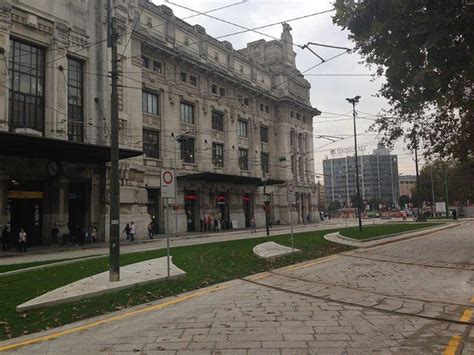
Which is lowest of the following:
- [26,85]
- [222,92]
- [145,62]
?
[26,85]

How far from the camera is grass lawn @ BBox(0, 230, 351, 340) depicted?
818 centimetres

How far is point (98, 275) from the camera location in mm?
12625

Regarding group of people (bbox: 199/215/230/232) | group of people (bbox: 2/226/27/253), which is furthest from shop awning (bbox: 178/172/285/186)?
group of people (bbox: 2/226/27/253)

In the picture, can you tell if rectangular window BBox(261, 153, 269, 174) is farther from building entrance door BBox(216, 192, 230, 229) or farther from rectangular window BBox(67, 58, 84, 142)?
rectangular window BBox(67, 58, 84, 142)

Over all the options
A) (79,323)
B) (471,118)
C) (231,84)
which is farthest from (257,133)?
(79,323)

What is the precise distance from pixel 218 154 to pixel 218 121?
402 centimetres

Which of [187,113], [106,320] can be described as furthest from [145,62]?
[106,320]

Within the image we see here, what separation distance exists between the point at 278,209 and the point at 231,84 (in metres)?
19.5

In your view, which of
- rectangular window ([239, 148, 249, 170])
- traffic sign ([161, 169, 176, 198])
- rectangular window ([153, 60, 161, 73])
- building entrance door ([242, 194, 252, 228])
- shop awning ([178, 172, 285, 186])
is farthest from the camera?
building entrance door ([242, 194, 252, 228])

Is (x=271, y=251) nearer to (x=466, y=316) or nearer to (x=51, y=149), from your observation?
(x=466, y=316)

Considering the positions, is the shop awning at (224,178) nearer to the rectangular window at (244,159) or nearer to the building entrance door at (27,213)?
the rectangular window at (244,159)

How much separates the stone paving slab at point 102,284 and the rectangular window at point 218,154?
122 feet

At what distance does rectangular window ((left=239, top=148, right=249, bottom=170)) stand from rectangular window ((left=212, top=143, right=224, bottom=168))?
4.29m

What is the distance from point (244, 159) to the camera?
58.1 meters
